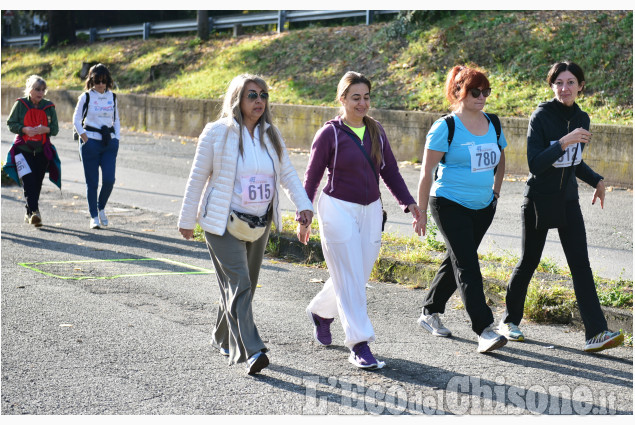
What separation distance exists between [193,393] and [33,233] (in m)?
5.95

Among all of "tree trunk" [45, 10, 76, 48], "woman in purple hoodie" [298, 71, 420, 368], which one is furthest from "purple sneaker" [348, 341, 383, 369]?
"tree trunk" [45, 10, 76, 48]

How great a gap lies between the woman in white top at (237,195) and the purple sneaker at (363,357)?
1.99 feet

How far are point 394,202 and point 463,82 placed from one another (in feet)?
23.1

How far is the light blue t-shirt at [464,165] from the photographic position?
5.72 metres

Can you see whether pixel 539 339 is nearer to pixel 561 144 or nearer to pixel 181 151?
pixel 561 144

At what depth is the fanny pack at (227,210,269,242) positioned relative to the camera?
17.1 feet

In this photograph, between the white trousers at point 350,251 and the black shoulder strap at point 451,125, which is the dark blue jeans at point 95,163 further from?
the black shoulder strap at point 451,125

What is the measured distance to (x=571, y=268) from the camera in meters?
5.91

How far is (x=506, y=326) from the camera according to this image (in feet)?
20.2

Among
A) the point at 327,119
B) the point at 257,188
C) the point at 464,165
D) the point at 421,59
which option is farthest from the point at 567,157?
the point at 421,59

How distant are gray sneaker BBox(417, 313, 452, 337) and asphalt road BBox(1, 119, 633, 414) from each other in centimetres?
7

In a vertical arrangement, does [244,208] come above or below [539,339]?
above
